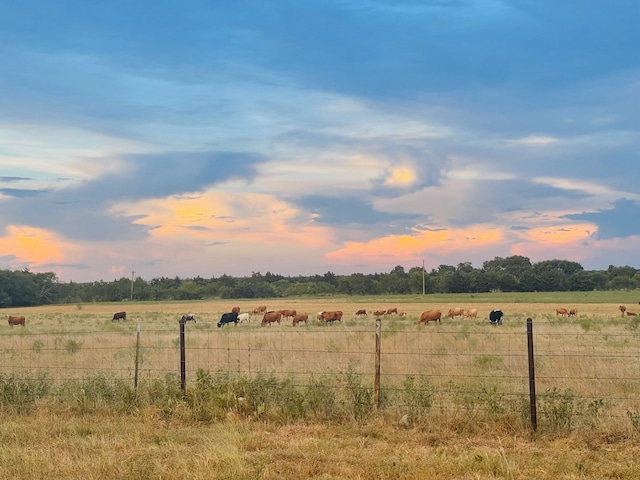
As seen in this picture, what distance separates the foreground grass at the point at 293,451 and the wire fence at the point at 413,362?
1.16 m

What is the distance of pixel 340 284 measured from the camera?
470ft

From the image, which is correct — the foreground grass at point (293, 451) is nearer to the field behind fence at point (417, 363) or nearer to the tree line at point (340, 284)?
the field behind fence at point (417, 363)

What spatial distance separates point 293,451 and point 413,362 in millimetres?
9305

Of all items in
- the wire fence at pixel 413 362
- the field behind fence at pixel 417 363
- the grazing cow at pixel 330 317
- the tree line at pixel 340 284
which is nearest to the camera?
the field behind fence at pixel 417 363

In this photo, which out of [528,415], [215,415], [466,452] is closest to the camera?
[466,452]

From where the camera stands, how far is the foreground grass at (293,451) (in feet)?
24.5

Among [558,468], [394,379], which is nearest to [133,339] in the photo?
[394,379]

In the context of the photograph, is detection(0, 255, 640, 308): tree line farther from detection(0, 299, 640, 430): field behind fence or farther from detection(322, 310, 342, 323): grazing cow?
detection(0, 299, 640, 430): field behind fence

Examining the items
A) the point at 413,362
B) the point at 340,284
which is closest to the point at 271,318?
the point at 413,362

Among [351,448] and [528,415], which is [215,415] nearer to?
[351,448]

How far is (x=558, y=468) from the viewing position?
7.61 metres

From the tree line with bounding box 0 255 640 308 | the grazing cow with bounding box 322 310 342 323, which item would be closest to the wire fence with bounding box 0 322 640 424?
the grazing cow with bounding box 322 310 342 323

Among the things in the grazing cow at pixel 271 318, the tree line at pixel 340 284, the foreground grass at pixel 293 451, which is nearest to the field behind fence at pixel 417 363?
the foreground grass at pixel 293 451

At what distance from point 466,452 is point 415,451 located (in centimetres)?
65
